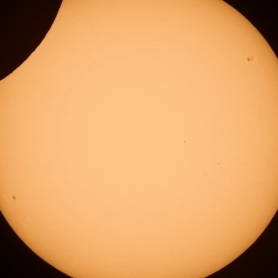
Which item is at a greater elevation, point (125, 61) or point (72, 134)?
point (125, 61)

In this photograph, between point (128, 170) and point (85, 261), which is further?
point (85, 261)

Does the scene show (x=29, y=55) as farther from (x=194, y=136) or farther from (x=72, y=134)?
(x=194, y=136)

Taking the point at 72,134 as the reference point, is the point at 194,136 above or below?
above

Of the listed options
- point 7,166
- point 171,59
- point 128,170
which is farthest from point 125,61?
point 7,166

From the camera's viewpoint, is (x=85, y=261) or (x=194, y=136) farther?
(x=85, y=261)

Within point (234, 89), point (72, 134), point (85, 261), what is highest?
point (234, 89)

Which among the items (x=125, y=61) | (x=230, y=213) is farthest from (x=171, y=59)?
(x=230, y=213)

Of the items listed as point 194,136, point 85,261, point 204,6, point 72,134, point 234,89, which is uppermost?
point 204,6

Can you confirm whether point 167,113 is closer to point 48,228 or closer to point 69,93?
point 69,93
